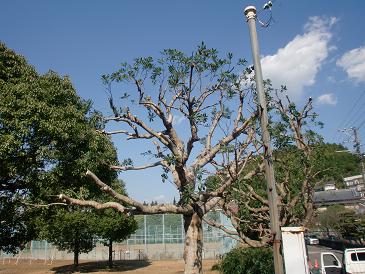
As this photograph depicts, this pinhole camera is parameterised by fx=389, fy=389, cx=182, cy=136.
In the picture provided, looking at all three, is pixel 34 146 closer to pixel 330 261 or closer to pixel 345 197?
pixel 330 261

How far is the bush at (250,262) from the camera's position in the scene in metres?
16.7

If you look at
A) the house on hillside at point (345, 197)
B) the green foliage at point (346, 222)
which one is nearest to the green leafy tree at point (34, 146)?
the green foliage at point (346, 222)

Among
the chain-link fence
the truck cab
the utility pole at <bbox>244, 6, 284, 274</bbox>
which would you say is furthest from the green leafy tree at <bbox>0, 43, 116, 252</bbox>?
the chain-link fence

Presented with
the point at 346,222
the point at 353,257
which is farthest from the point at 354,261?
the point at 346,222

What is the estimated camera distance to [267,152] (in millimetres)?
7035

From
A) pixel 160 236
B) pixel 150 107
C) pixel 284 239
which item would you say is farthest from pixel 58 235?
pixel 284 239

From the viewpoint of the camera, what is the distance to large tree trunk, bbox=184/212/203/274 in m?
10.7

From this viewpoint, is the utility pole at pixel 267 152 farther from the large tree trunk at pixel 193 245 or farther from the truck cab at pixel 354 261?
the truck cab at pixel 354 261

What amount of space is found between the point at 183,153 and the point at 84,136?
15.4 feet

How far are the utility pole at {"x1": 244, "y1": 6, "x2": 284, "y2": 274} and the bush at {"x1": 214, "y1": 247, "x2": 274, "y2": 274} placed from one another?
399 inches

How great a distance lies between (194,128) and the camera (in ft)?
35.7

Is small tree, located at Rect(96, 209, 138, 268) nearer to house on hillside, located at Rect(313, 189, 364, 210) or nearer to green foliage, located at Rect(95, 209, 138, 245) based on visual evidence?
green foliage, located at Rect(95, 209, 138, 245)

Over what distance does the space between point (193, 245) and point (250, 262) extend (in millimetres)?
8740

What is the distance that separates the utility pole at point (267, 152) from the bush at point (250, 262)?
10127mm
